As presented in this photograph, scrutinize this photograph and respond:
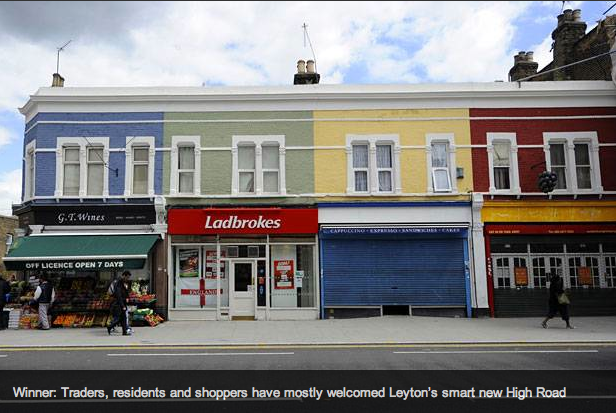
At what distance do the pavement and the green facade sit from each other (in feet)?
15.0

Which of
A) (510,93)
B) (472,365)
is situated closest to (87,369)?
(472,365)

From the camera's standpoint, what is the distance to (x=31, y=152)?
19.1 m

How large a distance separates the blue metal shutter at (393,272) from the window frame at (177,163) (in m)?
4.95

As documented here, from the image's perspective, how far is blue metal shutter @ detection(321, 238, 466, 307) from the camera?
18.0 metres

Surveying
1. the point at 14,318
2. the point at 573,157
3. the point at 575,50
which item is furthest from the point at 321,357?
the point at 575,50

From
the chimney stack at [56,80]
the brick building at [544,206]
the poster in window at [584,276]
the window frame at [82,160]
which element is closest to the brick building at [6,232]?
the chimney stack at [56,80]

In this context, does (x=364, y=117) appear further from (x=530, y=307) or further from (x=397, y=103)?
(x=530, y=307)

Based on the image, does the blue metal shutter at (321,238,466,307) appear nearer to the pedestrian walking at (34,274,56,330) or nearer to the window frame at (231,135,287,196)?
the window frame at (231,135,287,196)

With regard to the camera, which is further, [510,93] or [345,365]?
[510,93]

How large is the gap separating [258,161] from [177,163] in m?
2.85

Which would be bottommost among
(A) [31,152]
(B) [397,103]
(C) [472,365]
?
(C) [472,365]

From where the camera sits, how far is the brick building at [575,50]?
2056 cm
